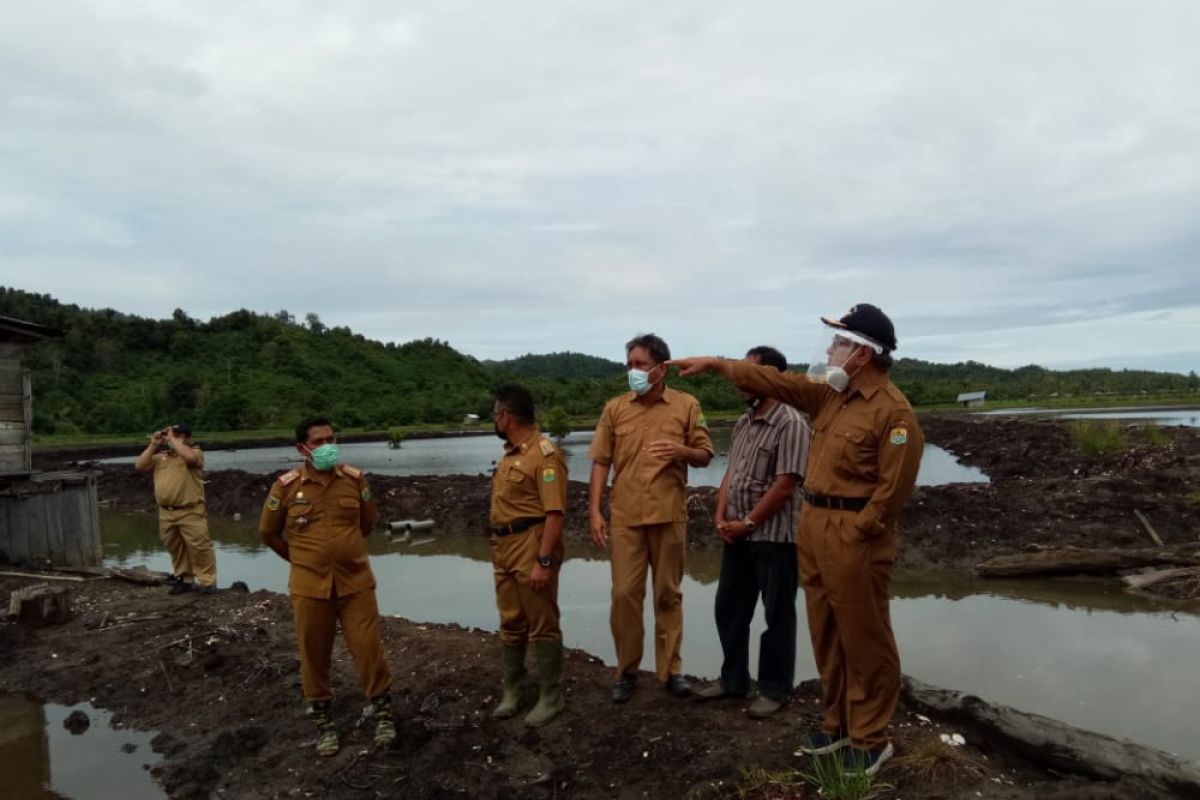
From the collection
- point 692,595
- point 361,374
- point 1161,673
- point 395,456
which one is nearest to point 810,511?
point 1161,673

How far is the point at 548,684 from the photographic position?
467 cm

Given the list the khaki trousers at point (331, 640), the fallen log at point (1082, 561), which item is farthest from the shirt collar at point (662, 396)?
the fallen log at point (1082, 561)

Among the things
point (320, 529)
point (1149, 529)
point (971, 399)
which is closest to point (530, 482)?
point (320, 529)

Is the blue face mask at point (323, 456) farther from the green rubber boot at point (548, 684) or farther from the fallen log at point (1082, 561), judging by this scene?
the fallen log at point (1082, 561)

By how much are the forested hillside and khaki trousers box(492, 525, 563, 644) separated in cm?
3827

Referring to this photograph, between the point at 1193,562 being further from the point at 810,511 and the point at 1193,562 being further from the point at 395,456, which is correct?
the point at 395,456

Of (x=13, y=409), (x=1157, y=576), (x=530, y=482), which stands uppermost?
(x=13, y=409)

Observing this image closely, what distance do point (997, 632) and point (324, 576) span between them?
5.93m

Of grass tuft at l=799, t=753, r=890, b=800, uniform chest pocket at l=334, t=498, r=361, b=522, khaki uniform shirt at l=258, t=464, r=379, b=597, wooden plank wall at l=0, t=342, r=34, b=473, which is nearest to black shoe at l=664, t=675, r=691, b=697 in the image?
grass tuft at l=799, t=753, r=890, b=800

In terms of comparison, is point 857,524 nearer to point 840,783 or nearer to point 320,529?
point 840,783

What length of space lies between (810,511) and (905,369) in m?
101

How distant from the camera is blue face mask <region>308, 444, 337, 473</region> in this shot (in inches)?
180

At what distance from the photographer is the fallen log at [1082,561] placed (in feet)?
29.7

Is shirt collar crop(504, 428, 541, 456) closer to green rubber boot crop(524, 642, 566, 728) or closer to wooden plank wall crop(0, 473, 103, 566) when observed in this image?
green rubber boot crop(524, 642, 566, 728)
